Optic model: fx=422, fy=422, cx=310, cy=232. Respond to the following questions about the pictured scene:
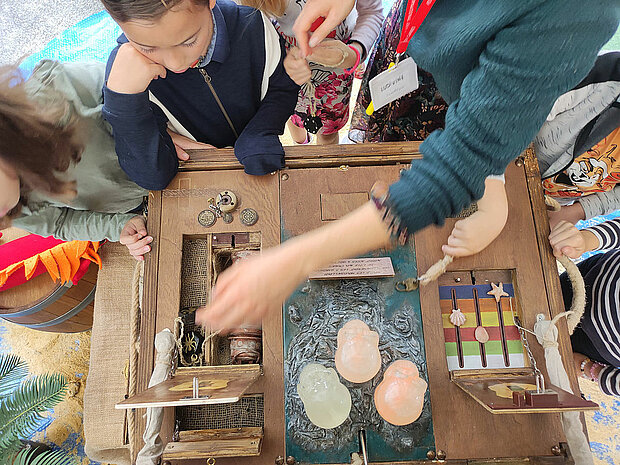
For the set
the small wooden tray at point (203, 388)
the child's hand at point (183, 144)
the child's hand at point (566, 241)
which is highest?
the child's hand at point (183, 144)

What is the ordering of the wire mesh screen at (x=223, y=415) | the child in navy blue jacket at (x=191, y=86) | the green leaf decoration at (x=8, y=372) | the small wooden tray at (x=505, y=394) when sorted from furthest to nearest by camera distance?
the green leaf decoration at (x=8, y=372), the wire mesh screen at (x=223, y=415), the child in navy blue jacket at (x=191, y=86), the small wooden tray at (x=505, y=394)

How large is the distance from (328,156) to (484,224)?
40cm

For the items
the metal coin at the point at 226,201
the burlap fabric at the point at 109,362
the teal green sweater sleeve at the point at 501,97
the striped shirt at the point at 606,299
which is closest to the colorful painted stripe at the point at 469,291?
the striped shirt at the point at 606,299

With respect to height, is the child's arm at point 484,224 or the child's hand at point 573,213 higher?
the child's hand at point 573,213

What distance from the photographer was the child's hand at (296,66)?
1099 mm

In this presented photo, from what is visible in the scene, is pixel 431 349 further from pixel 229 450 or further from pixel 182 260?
pixel 182 260

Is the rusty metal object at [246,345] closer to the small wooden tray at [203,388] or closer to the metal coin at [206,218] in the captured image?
the small wooden tray at [203,388]

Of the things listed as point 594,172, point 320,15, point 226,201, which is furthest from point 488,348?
point 320,15

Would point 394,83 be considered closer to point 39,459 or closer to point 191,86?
point 191,86

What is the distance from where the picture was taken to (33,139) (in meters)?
0.96

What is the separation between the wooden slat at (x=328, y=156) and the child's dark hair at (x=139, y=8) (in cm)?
36

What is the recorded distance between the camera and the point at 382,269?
96 centimetres

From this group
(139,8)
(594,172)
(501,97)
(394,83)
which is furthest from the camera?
(394,83)

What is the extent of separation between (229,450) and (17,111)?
2.82 ft
